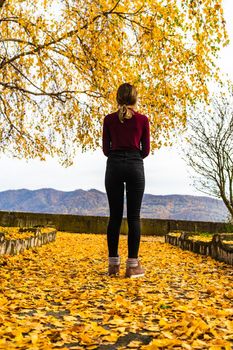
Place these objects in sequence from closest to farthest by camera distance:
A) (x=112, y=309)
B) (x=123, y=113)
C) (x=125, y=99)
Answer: (x=112, y=309)
(x=123, y=113)
(x=125, y=99)

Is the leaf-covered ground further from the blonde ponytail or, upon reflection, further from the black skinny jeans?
the blonde ponytail

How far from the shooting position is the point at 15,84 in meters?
12.8

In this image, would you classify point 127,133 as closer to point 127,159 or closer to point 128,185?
point 127,159

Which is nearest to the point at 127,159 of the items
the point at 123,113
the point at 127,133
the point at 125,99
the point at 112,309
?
the point at 127,133

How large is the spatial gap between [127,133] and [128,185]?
61 cm

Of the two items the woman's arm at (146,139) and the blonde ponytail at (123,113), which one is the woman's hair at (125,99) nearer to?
the blonde ponytail at (123,113)

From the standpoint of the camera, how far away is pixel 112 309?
3588mm

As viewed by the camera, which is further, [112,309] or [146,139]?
[146,139]

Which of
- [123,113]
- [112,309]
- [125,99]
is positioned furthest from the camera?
[125,99]

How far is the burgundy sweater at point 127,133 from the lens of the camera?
5109mm

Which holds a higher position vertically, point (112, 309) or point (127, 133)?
point (127, 133)

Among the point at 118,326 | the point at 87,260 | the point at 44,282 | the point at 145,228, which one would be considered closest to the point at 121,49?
the point at 87,260

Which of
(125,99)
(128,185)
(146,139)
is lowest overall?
(128,185)

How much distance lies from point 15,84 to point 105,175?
8.48 metres
